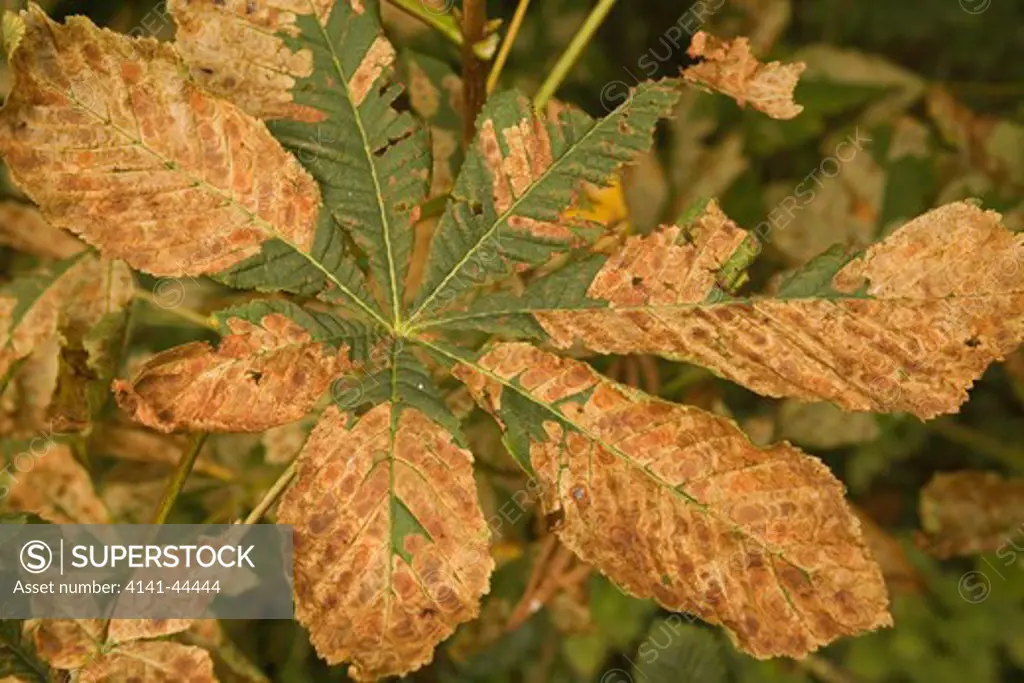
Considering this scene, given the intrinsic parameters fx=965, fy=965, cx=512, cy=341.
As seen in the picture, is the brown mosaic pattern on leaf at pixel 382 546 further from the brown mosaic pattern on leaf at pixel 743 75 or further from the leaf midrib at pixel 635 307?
the brown mosaic pattern on leaf at pixel 743 75

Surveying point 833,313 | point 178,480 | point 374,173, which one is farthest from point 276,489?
point 833,313

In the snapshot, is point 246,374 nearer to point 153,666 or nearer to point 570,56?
point 153,666

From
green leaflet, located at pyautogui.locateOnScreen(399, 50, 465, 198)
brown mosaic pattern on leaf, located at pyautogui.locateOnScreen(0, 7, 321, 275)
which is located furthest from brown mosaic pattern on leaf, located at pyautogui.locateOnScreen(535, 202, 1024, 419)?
green leaflet, located at pyautogui.locateOnScreen(399, 50, 465, 198)

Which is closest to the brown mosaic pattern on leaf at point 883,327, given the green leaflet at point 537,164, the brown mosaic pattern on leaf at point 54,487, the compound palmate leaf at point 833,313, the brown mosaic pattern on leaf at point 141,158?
the compound palmate leaf at point 833,313

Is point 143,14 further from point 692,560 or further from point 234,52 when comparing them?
point 692,560

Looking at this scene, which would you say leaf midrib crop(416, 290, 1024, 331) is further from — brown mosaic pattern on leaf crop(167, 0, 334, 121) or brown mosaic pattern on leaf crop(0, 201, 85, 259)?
brown mosaic pattern on leaf crop(0, 201, 85, 259)

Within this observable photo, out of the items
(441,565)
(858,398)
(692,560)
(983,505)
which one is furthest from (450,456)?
(983,505)
